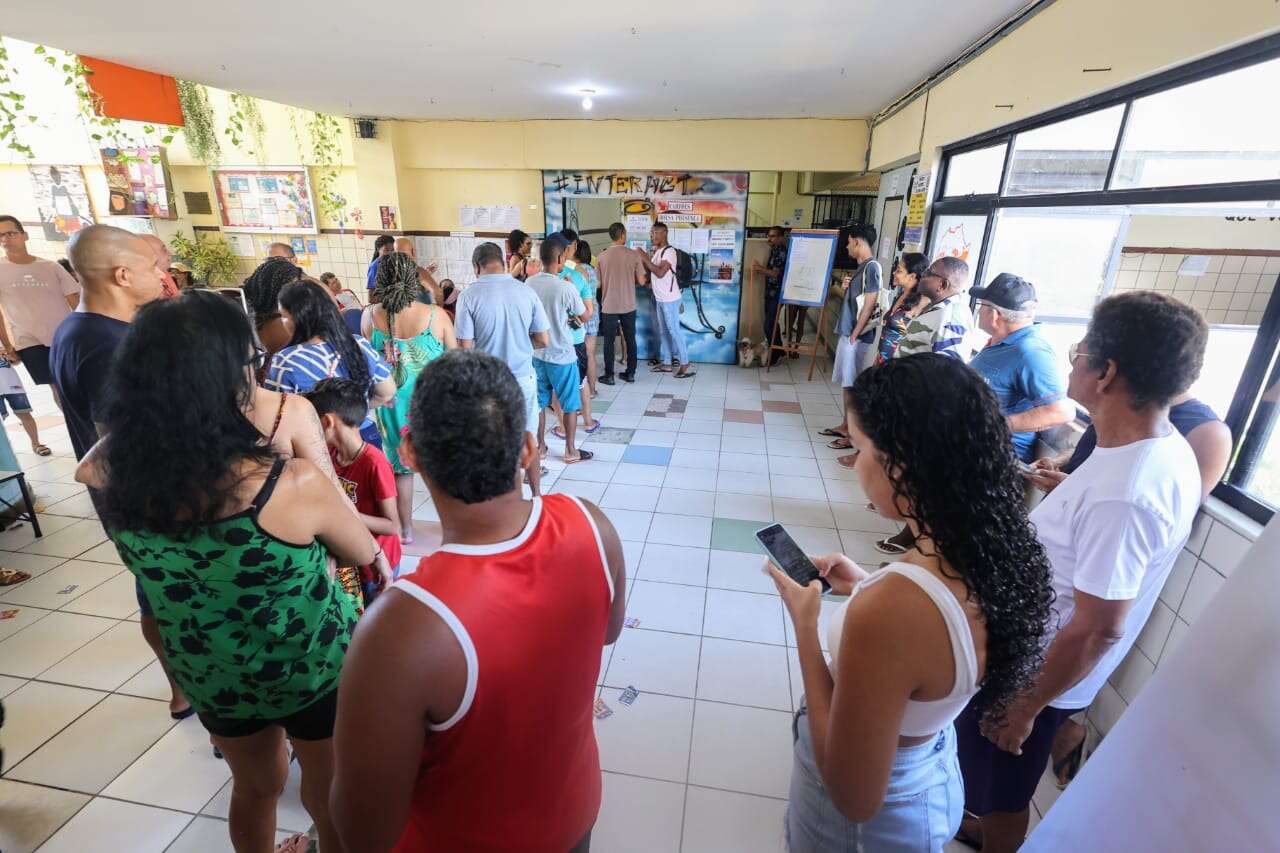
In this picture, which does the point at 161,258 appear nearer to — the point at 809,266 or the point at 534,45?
the point at 534,45

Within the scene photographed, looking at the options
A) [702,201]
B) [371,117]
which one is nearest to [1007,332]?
[702,201]

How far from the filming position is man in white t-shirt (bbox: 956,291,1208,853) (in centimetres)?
126

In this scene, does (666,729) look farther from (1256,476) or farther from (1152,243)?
(1152,243)

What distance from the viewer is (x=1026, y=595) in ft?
3.05

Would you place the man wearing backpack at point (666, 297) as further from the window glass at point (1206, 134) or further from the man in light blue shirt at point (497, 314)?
the window glass at point (1206, 134)

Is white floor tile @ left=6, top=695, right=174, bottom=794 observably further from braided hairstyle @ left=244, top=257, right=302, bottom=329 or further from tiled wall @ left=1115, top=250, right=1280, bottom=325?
tiled wall @ left=1115, top=250, right=1280, bottom=325

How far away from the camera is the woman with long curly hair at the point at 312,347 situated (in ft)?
6.82

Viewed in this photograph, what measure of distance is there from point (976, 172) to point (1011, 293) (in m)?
2.16

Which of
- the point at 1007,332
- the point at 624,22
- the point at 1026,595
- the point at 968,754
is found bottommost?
the point at 968,754

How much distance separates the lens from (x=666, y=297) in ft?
21.7

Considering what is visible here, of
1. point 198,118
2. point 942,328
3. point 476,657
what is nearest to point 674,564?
point 942,328

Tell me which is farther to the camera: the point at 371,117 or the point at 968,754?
the point at 371,117

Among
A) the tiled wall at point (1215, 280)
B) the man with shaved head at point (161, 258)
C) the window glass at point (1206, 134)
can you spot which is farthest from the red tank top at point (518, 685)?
the tiled wall at point (1215, 280)

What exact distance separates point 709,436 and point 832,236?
2.83 metres
